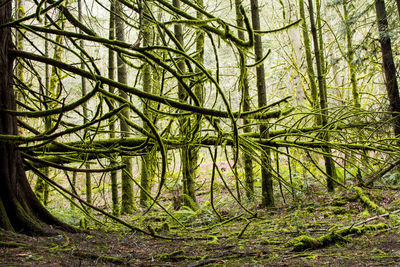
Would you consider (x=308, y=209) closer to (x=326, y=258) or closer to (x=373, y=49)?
(x=326, y=258)

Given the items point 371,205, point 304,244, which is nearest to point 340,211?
point 371,205

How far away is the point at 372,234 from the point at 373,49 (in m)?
5.91

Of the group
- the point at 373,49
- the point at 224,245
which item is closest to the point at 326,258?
the point at 224,245

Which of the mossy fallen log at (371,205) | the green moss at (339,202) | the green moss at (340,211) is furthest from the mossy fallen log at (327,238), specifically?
the green moss at (339,202)

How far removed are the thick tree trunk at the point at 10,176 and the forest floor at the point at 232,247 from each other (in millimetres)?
255

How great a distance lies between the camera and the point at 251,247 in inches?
140

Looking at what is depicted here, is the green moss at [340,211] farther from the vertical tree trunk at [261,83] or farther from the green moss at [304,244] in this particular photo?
the green moss at [304,244]

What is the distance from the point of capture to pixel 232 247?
362 cm

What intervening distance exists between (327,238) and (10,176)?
353 centimetres

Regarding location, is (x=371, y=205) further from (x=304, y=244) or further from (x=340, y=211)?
(x=304, y=244)

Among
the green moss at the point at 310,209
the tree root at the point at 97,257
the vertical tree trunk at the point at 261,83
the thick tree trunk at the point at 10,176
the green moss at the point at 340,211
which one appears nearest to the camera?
the tree root at the point at 97,257

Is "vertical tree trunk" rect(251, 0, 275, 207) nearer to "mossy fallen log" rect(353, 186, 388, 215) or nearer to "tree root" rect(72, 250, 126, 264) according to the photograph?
"mossy fallen log" rect(353, 186, 388, 215)

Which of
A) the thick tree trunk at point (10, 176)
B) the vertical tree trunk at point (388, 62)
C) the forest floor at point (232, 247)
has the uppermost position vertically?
the vertical tree trunk at point (388, 62)

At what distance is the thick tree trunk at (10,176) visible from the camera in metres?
2.84
